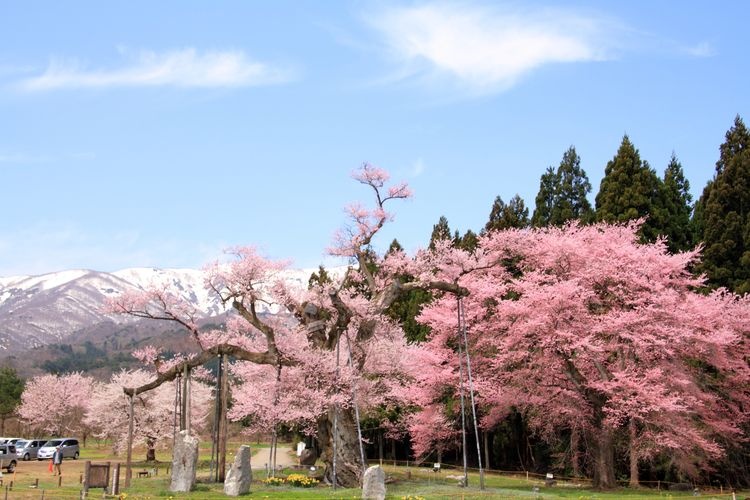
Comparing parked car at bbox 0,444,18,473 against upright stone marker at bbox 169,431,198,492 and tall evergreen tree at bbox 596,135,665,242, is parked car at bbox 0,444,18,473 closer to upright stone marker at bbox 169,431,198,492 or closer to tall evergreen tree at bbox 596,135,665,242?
upright stone marker at bbox 169,431,198,492

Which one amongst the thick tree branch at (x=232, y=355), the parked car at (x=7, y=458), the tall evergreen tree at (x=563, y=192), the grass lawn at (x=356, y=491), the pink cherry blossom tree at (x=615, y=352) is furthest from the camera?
the tall evergreen tree at (x=563, y=192)

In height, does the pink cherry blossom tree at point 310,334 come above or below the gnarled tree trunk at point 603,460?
above

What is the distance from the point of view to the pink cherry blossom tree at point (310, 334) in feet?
89.1

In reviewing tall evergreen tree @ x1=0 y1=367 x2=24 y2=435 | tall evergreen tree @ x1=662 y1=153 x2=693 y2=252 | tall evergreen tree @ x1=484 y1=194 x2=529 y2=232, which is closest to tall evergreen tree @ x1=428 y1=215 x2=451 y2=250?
tall evergreen tree @ x1=484 y1=194 x2=529 y2=232

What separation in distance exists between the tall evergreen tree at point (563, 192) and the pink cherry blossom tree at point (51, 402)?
4624cm

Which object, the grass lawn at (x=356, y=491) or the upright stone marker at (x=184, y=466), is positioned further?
the upright stone marker at (x=184, y=466)

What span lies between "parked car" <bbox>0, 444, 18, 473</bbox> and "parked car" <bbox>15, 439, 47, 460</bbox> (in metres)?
9.84

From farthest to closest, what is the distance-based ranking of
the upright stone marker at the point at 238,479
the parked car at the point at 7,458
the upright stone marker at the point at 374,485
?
1. the parked car at the point at 7,458
2. the upright stone marker at the point at 238,479
3. the upright stone marker at the point at 374,485

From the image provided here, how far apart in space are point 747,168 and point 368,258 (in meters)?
18.7

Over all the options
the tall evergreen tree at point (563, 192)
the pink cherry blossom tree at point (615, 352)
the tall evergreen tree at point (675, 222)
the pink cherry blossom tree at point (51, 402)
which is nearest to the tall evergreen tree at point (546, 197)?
the tall evergreen tree at point (563, 192)

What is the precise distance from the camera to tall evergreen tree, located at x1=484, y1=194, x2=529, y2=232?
4456 centimetres

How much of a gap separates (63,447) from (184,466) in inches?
1202

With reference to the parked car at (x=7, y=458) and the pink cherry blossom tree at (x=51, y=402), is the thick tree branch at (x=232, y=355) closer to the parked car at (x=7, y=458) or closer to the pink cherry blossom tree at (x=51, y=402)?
the parked car at (x=7, y=458)

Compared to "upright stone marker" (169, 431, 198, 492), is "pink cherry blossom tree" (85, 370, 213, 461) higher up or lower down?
higher up
